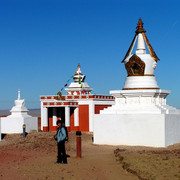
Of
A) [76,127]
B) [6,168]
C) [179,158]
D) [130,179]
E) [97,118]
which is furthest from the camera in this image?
[76,127]

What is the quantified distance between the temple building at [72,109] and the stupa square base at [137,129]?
12.0 metres

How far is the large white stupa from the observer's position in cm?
1898

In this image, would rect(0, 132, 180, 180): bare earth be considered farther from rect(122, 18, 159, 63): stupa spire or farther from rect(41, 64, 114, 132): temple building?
rect(41, 64, 114, 132): temple building

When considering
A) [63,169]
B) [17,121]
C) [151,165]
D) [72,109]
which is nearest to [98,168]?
[63,169]

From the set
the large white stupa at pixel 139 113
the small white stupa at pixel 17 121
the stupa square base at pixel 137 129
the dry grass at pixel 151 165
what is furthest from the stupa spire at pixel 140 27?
the small white stupa at pixel 17 121

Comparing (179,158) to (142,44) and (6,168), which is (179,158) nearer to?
(6,168)

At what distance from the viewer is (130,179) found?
32.2ft

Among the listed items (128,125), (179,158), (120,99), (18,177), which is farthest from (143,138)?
(18,177)

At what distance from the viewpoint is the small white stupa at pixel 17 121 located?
29141 mm

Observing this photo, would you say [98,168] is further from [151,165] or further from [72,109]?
[72,109]

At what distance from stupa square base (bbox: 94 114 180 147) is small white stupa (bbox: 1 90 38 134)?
1100cm

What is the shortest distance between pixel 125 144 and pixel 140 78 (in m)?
4.77

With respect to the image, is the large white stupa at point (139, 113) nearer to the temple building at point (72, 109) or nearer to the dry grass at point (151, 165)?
the dry grass at point (151, 165)

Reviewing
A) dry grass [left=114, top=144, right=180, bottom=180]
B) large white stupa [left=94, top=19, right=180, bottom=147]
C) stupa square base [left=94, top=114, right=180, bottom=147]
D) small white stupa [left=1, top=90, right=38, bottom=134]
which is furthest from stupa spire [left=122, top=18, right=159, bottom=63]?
small white stupa [left=1, top=90, right=38, bottom=134]
